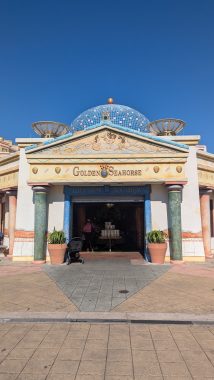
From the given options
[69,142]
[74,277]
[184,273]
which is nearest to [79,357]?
[74,277]

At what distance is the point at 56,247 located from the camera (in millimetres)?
11688

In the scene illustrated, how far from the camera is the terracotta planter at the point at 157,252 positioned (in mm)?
11594

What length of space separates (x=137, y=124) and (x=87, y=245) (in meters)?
8.69

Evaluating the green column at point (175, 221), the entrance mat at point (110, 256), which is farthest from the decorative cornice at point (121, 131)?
the entrance mat at point (110, 256)

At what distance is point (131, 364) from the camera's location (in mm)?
3854

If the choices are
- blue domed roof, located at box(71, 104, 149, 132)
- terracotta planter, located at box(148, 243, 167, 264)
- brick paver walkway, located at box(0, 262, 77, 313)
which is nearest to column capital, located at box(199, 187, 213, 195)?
terracotta planter, located at box(148, 243, 167, 264)

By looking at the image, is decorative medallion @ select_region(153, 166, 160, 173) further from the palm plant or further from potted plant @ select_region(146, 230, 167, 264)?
the palm plant

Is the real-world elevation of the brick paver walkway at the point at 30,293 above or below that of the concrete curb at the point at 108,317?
above

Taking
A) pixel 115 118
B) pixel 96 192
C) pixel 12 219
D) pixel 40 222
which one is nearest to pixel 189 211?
pixel 96 192

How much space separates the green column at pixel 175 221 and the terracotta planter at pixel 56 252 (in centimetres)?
489

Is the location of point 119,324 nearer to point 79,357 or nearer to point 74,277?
point 79,357

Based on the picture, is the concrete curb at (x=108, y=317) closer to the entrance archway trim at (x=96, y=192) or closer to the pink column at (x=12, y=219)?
the entrance archway trim at (x=96, y=192)

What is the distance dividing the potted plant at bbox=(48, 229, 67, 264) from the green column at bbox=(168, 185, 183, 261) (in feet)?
15.9

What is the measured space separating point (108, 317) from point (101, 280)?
323 centimetres
